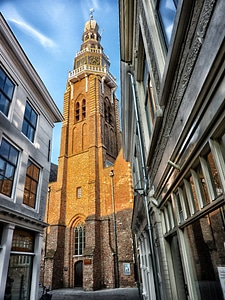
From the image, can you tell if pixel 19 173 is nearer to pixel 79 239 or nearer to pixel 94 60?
pixel 79 239

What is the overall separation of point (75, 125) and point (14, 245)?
21863mm

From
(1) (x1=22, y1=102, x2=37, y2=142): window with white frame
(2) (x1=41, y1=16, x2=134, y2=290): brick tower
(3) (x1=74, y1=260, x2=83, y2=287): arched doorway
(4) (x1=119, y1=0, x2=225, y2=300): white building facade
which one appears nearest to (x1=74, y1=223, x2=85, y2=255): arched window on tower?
(2) (x1=41, y1=16, x2=134, y2=290): brick tower

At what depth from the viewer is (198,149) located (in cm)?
198

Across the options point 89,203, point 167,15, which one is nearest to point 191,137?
point 167,15

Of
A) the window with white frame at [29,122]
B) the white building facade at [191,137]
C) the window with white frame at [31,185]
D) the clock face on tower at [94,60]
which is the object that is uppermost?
the clock face on tower at [94,60]

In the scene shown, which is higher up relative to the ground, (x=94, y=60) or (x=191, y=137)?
(x=94, y=60)

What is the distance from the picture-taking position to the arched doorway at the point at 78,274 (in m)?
19.0

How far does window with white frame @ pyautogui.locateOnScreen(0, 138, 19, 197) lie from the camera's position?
6.67 m

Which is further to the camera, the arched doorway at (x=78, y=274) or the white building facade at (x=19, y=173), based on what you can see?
the arched doorway at (x=78, y=274)

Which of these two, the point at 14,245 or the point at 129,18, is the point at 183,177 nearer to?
the point at 129,18

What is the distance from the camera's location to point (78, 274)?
63.3 feet

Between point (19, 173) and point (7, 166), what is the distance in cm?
57

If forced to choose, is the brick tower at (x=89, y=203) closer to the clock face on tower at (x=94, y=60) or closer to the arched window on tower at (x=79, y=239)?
the arched window on tower at (x=79, y=239)

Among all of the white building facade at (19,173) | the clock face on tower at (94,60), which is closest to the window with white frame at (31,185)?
the white building facade at (19,173)
